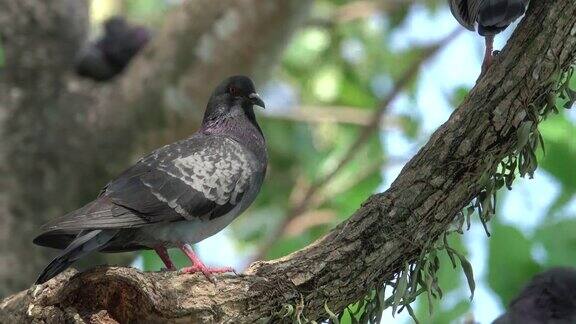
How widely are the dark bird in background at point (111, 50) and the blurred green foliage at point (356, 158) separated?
119 centimetres

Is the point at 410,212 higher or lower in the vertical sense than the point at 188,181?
lower

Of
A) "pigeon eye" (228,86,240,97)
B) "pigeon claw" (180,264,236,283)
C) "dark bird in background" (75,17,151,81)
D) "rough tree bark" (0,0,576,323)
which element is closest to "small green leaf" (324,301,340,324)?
"rough tree bark" (0,0,576,323)

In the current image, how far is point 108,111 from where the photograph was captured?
19.9ft

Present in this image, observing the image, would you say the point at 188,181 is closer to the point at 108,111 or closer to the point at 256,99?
the point at 256,99

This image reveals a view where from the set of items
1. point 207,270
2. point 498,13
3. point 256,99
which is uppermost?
point 256,99

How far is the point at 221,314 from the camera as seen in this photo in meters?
3.25

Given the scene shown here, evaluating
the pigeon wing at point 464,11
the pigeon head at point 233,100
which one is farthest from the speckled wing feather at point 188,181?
the pigeon wing at point 464,11

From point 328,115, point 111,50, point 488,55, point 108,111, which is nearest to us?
point 488,55

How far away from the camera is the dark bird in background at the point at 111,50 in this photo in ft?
20.9

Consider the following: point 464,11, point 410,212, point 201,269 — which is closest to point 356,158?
point 464,11

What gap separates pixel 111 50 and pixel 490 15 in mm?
4292

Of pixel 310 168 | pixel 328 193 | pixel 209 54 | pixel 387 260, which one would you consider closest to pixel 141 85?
pixel 209 54

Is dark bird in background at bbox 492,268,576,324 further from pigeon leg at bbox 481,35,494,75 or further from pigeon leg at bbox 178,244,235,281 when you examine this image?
pigeon leg at bbox 178,244,235,281

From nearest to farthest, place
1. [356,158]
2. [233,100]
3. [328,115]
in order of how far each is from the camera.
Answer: [233,100]
[328,115]
[356,158]
